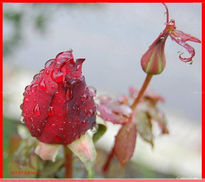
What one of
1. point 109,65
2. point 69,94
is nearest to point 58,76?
point 69,94

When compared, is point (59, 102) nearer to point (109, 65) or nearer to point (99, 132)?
point (99, 132)

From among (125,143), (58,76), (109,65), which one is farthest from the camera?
(109,65)

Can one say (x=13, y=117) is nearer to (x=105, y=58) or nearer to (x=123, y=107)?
(x=105, y=58)

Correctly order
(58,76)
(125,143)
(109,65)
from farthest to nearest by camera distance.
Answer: (109,65), (125,143), (58,76)

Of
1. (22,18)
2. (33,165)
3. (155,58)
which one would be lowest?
(33,165)

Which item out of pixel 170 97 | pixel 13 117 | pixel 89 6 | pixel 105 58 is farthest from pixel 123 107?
pixel 89 6

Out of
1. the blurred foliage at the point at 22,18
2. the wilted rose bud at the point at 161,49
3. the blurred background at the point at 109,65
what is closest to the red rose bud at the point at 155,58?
the wilted rose bud at the point at 161,49

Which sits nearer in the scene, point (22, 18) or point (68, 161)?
point (68, 161)

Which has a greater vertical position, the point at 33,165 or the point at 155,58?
the point at 155,58
